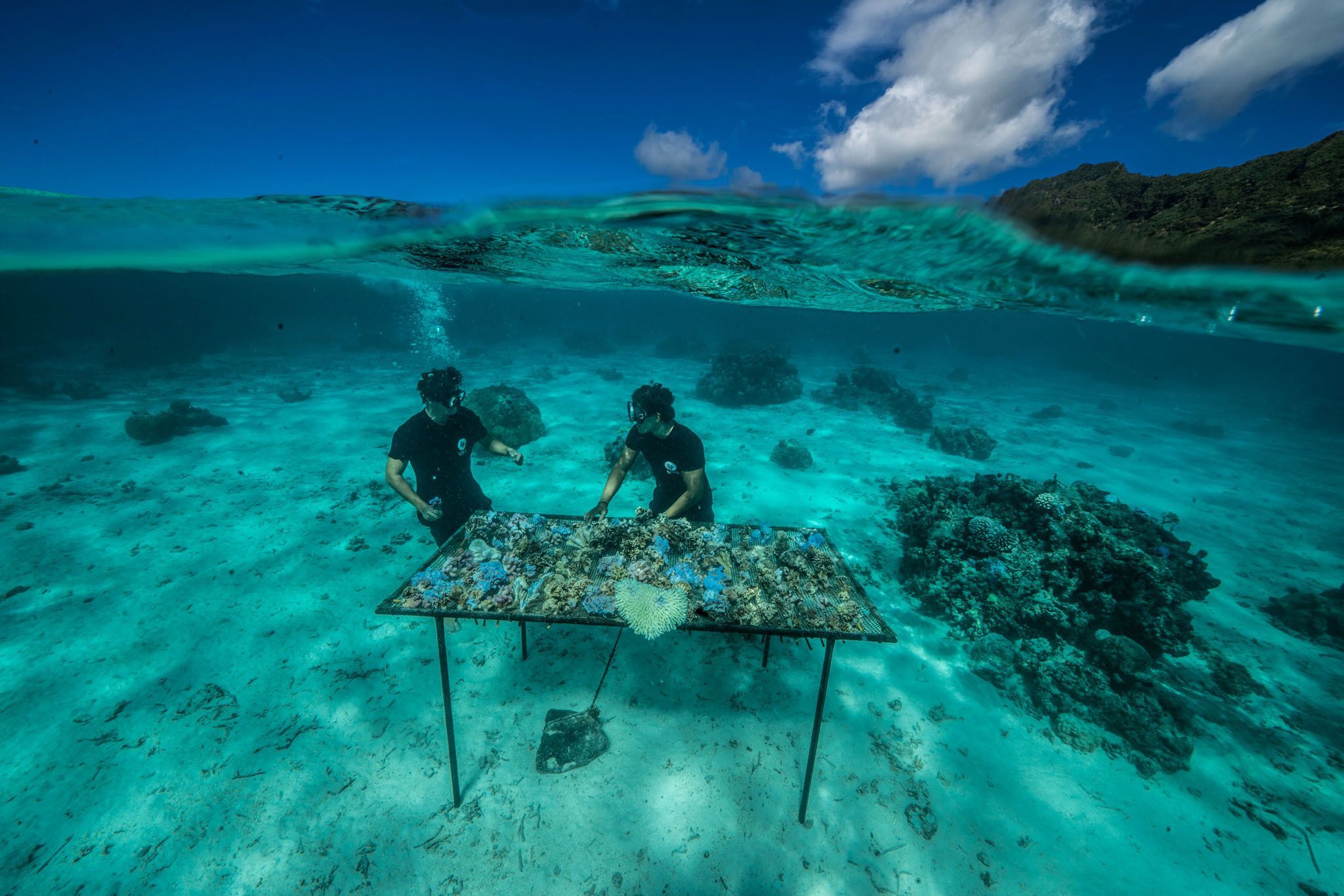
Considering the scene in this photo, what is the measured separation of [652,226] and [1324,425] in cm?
4670

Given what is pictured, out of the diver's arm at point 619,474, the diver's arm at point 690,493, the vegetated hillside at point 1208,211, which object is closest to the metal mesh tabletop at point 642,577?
the diver's arm at point 619,474

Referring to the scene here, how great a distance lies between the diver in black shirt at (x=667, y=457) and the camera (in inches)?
235

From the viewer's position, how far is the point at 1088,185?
6754 mm

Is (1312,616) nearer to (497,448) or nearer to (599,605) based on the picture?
(599,605)

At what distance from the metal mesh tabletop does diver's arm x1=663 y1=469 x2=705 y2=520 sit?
140 centimetres

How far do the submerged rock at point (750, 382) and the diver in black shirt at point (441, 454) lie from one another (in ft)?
47.2

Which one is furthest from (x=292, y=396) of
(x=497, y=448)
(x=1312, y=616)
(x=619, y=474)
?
(x=1312, y=616)

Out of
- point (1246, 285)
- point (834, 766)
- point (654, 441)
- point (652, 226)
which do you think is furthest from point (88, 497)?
point (1246, 285)

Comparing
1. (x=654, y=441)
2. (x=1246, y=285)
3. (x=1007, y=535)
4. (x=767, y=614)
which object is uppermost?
(x=1246, y=285)

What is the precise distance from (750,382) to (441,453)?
15908mm

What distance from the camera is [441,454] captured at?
6184mm

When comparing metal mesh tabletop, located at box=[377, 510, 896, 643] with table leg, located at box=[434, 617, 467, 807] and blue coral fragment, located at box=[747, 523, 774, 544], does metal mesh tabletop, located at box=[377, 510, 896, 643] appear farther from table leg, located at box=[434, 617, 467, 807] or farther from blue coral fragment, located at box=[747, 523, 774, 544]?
table leg, located at box=[434, 617, 467, 807]

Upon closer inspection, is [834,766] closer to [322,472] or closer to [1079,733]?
[1079,733]

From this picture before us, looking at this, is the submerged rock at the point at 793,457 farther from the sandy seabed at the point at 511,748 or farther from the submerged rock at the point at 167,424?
the submerged rock at the point at 167,424
